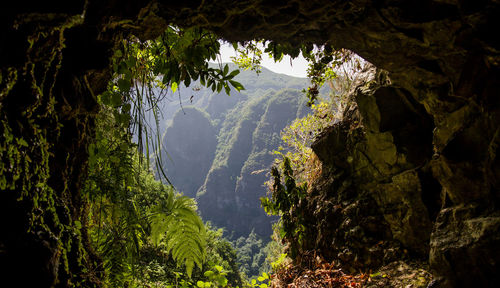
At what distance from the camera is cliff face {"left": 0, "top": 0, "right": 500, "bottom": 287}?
2.87ft

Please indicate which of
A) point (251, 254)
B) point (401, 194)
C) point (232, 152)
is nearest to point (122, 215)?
point (401, 194)

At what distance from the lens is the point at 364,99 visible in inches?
140

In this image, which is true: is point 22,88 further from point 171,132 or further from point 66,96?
point 171,132

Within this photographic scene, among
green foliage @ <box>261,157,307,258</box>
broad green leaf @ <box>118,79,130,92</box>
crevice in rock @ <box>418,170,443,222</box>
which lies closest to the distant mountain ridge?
green foliage @ <box>261,157,307,258</box>

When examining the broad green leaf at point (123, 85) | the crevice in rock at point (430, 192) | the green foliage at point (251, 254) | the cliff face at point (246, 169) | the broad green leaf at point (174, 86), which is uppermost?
the cliff face at point (246, 169)

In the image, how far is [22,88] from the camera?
907 mm

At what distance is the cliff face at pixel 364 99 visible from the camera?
0.88 m

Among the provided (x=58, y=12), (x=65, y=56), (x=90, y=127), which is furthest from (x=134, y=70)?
(x=58, y=12)

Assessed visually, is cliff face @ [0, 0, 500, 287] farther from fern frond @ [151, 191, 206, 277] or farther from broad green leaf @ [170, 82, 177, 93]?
fern frond @ [151, 191, 206, 277]

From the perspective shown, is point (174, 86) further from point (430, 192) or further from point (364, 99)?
point (430, 192)

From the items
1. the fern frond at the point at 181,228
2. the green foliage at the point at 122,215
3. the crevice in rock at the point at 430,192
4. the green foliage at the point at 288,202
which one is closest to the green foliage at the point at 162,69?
the green foliage at the point at 122,215

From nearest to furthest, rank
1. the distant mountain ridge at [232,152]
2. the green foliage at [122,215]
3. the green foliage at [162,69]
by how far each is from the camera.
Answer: the green foliage at [162,69], the green foliage at [122,215], the distant mountain ridge at [232,152]

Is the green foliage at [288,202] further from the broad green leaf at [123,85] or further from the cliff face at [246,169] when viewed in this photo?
the cliff face at [246,169]

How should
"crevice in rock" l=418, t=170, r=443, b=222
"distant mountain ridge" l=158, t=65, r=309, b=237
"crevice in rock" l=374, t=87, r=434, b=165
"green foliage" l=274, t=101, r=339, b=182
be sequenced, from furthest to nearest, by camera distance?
1. "distant mountain ridge" l=158, t=65, r=309, b=237
2. "green foliage" l=274, t=101, r=339, b=182
3. "crevice in rock" l=374, t=87, r=434, b=165
4. "crevice in rock" l=418, t=170, r=443, b=222
